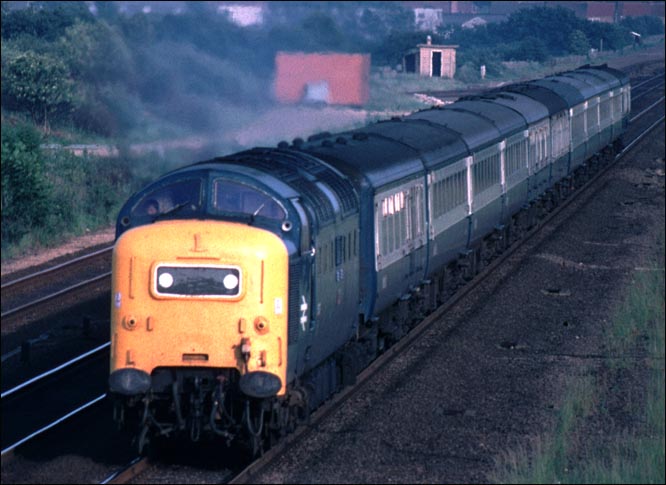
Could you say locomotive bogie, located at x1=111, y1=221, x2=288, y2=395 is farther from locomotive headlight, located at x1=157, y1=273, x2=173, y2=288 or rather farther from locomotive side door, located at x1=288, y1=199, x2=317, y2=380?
locomotive side door, located at x1=288, y1=199, x2=317, y2=380

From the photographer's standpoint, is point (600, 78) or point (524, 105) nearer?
point (524, 105)

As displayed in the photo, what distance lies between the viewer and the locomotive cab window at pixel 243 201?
1326 centimetres

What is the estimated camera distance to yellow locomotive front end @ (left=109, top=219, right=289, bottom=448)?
12.7m

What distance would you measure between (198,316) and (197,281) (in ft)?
1.21

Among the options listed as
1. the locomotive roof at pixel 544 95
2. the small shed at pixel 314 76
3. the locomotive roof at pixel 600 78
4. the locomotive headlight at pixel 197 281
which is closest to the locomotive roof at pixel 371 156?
the locomotive headlight at pixel 197 281

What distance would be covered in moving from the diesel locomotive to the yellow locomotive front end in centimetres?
1

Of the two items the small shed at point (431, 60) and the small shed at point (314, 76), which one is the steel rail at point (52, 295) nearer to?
the small shed at point (314, 76)

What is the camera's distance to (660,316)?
21.3 metres

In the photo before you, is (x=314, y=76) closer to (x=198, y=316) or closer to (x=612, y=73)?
(x=612, y=73)

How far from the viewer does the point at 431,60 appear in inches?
2891

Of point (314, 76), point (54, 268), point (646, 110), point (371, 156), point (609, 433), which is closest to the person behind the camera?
point (609, 433)

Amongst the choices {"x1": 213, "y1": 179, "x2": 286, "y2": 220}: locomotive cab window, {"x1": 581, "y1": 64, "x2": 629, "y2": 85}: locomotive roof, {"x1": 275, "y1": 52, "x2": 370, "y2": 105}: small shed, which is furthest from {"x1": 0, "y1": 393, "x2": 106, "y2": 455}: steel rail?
{"x1": 581, "y1": 64, "x2": 629, "y2": 85}: locomotive roof

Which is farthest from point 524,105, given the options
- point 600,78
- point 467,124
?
point 600,78

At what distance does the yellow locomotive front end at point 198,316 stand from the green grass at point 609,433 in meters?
2.99
